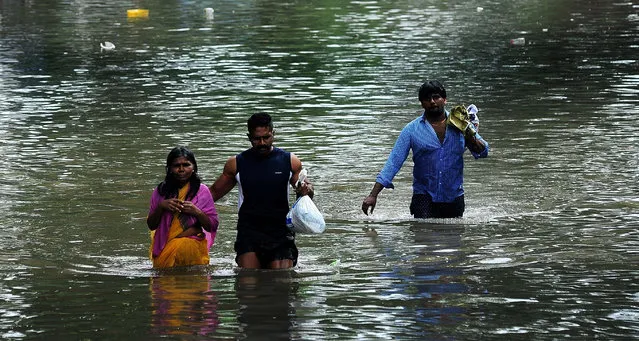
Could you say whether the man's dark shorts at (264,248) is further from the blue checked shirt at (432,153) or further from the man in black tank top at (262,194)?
the blue checked shirt at (432,153)

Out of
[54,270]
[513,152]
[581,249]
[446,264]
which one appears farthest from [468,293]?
[513,152]

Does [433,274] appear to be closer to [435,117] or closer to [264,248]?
[264,248]

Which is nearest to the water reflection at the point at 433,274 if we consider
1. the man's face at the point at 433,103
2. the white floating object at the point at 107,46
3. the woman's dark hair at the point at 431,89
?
the man's face at the point at 433,103

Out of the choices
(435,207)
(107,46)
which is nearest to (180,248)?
(435,207)

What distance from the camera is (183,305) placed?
8.43 meters

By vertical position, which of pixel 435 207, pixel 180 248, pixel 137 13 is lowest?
pixel 435 207

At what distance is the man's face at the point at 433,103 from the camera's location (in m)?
10.5

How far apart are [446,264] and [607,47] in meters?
18.0

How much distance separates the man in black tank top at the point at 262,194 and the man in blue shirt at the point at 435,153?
154cm

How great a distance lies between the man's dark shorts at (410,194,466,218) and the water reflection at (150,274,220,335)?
7.86ft

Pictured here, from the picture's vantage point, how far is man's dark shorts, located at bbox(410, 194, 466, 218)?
11039 mm

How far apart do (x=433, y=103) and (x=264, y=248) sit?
216cm

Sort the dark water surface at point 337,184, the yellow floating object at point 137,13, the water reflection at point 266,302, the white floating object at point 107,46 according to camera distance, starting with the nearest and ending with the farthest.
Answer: the water reflection at point 266,302 → the dark water surface at point 337,184 → the white floating object at point 107,46 → the yellow floating object at point 137,13

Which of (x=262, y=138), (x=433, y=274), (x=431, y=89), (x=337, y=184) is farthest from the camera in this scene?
(x=337, y=184)
